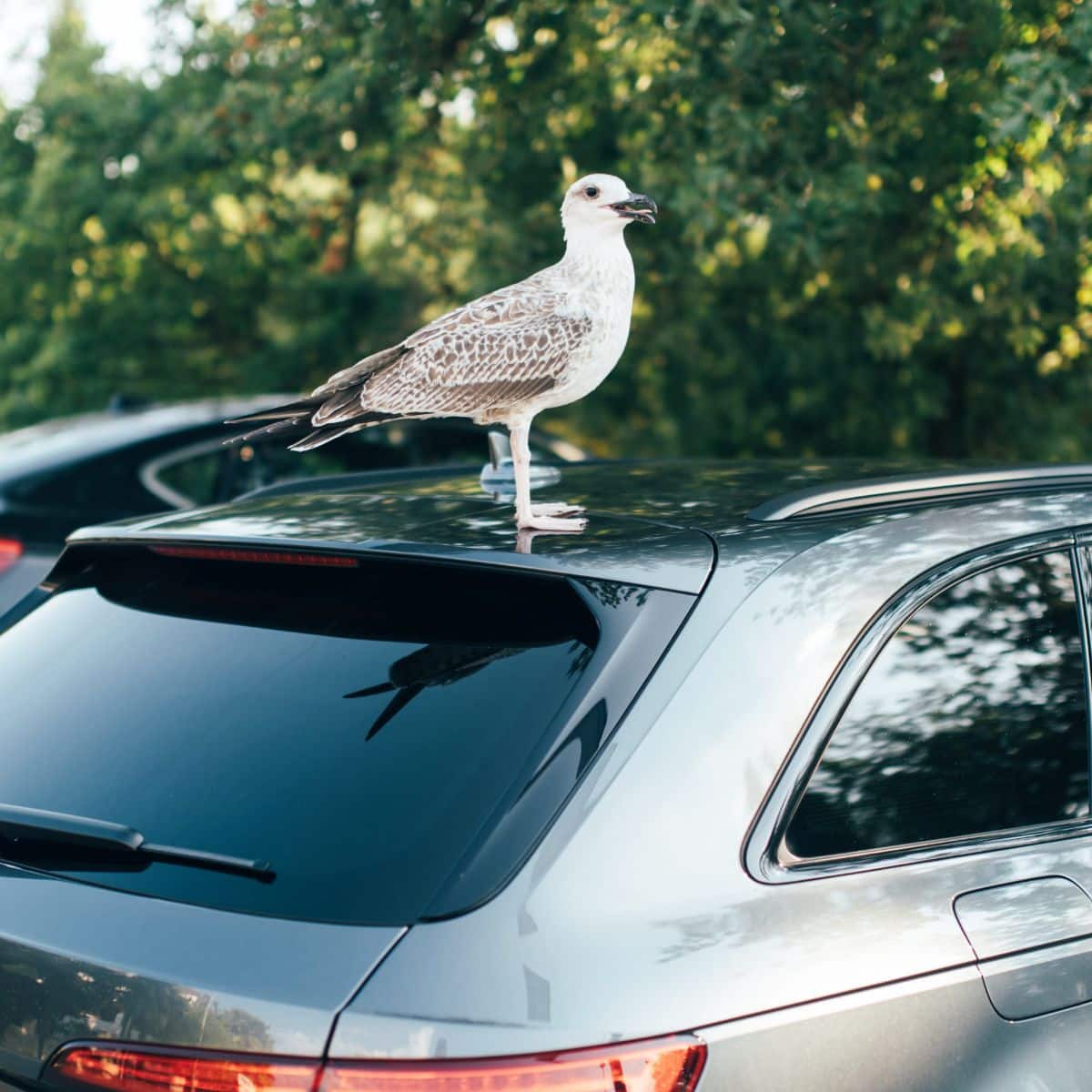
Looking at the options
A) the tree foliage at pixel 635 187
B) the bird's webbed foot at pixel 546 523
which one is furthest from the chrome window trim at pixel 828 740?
the tree foliage at pixel 635 187

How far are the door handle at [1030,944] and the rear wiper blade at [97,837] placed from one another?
2.92ft

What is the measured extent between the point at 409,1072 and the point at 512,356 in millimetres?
1307

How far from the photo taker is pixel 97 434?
584 centimetres

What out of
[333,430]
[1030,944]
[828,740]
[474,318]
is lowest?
[1030,944]

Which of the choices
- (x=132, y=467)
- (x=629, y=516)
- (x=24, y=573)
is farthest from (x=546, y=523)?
(x=132, y=467)

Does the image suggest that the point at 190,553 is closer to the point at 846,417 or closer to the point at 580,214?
the point at 580,214

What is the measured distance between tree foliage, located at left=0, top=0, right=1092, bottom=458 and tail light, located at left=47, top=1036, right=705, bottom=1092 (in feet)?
14.3

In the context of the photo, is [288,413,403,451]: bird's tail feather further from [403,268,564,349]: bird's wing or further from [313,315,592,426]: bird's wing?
[403,268,564,349]: bird's wing

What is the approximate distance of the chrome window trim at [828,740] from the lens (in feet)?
5.61

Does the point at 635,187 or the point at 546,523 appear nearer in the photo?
the point at 546,523

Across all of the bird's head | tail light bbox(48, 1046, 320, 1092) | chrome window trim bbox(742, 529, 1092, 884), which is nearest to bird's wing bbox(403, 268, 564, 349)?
the bird's head

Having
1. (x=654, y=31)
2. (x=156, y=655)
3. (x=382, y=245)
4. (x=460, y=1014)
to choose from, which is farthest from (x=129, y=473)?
(x=382, y=245)

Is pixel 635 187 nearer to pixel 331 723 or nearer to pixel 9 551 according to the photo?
pixel 9 551

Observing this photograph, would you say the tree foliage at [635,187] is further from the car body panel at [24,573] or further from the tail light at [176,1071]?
the tail light at [176,1071]
